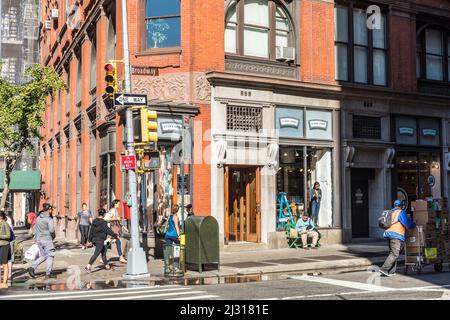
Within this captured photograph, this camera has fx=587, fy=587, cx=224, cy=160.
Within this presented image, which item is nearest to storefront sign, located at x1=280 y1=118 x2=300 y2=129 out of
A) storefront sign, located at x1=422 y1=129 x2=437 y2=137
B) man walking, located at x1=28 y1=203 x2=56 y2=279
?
storefront sign, located at x1=422 y1=129 x2=437 y2=137

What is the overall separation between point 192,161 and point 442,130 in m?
12.8

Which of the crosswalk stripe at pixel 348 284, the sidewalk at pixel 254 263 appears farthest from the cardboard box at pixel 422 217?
the crosswalk stripe at pixel 348 284

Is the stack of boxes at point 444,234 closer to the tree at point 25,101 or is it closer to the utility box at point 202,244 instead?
the utility box at point 202,244

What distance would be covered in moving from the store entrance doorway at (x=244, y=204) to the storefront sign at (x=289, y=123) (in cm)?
202

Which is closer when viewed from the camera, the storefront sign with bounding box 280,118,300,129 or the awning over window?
the storefront sign with bounding box 280,118,300,129

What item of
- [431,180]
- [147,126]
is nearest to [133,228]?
[147,126]

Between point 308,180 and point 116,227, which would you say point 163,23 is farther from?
point 308,180

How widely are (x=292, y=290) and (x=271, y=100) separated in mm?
11059

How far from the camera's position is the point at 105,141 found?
2438cm

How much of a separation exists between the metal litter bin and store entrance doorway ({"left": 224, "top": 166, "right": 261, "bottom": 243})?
647 cm

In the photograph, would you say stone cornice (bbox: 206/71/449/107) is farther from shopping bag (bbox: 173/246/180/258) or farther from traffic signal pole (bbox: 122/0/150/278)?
shopping bag (bbox: 173/246/180/258)

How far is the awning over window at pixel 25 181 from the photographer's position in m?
46.2

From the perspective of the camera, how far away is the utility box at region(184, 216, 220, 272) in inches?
622
